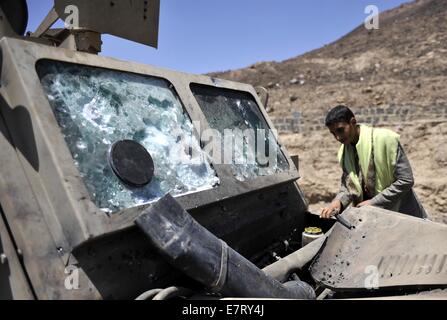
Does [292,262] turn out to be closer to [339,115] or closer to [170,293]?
[170,293]

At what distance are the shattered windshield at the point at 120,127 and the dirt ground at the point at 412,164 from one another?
819 centimetres

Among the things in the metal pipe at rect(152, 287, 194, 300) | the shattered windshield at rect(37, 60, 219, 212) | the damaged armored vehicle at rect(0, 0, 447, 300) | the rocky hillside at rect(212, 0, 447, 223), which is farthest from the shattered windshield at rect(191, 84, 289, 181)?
the rocky hillside at rect(212, 0, 447, 223)

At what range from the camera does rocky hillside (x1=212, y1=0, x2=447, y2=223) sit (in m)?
10.4

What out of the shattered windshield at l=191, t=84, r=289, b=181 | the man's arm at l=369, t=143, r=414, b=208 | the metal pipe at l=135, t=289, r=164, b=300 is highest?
the shattered windshield at l=191, t=84, r=289, b=181

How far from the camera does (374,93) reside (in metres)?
17.8

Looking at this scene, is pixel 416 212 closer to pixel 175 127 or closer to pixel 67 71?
pixel 175 127

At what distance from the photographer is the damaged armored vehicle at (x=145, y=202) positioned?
1.49m

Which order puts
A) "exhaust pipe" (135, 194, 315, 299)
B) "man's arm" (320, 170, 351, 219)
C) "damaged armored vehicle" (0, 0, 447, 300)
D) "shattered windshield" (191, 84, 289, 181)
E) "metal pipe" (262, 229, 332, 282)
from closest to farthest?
"damaged armored vehicle" (0, 0, 447, 300), "exhaust pipe" (135, 194, 315, 299), "metal pipe" (262, 229, 332, 282), "shattered windshield" (191, 84, 289, 181), "man's arm" (320, 170, 351, 219)

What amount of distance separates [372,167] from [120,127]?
230 cm

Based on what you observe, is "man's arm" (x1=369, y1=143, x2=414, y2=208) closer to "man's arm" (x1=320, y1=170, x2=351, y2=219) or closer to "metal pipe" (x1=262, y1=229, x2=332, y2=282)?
"man's arm" (x1=320, y1=170, x2=351, y2=219)

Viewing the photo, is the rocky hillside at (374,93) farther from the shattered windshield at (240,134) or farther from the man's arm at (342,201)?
the shattered windshield at (240,134)

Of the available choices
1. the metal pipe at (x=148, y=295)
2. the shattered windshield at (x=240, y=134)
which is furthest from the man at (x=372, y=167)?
the metal pipe at (x=148, y=295)

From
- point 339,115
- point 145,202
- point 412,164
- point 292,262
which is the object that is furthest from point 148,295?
point 412,164

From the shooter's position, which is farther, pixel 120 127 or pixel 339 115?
pixel 339 115
